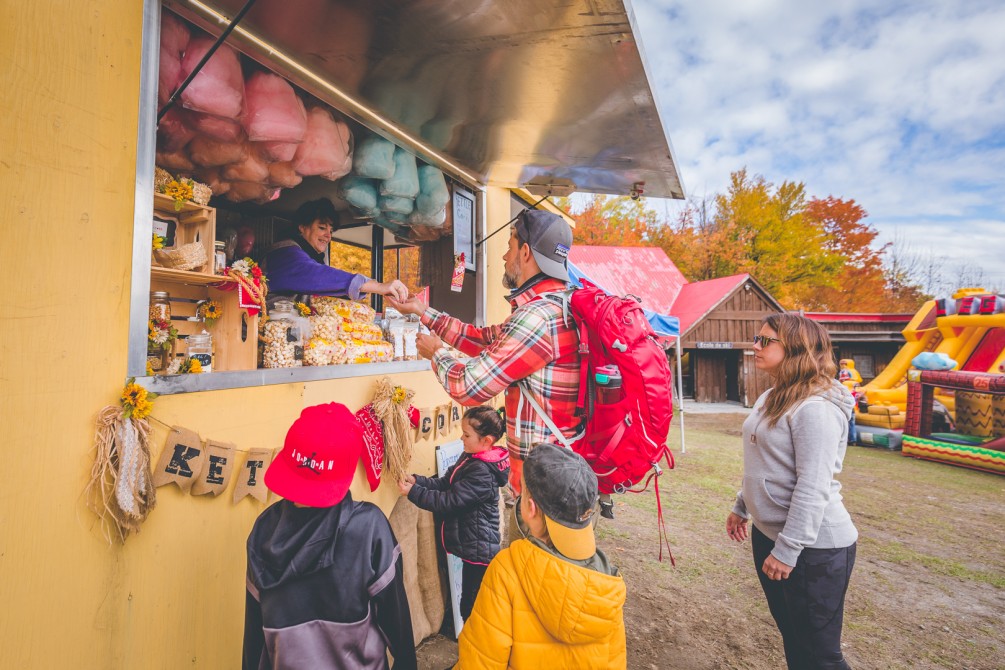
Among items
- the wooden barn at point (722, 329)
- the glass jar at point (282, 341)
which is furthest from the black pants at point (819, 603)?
the wooden barn at point (722, 329)

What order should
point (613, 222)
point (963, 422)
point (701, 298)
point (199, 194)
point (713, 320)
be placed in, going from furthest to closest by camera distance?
1. point (613, 222)
2. point (701, 298)
3. point (713, 320)
4. point (963, 422)
5. point (199, 194)

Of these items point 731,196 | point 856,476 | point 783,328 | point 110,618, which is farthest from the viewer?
point 731,196

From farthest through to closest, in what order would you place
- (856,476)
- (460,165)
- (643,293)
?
(643,293) → (856,476) → (460,165)

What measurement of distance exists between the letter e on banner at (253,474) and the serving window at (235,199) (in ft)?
1.10

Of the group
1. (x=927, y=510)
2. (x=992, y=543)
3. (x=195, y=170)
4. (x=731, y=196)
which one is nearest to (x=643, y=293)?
(x=927, y=510)

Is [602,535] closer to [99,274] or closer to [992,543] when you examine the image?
[992,543]

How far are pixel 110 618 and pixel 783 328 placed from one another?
298 cm

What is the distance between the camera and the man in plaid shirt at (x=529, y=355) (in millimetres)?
2061

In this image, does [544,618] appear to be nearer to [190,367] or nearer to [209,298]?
[190,367]

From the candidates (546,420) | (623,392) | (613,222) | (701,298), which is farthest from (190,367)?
(613,222)

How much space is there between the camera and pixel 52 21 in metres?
1.49

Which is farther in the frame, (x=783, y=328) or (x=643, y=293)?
(x=643, y=293)

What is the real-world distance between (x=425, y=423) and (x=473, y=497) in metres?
0.92

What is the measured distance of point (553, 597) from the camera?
141 cm
